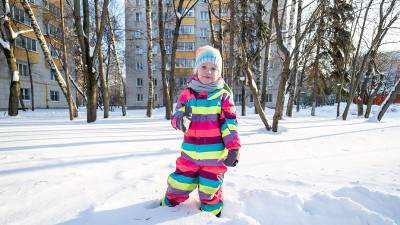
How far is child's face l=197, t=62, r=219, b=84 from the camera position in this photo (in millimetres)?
1617

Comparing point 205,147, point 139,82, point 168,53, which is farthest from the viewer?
point 139,82

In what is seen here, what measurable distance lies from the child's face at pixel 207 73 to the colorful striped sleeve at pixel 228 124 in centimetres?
19

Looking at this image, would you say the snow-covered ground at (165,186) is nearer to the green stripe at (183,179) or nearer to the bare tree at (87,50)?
the green stripe at (183,179)

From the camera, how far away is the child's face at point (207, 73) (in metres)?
1.62

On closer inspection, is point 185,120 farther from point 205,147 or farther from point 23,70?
point 23,70

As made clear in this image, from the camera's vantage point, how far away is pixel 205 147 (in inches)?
60.2

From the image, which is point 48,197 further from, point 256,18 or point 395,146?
point 256,18

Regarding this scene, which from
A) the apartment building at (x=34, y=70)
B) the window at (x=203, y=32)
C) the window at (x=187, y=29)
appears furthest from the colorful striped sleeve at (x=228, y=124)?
the window at (x=203, y=32)

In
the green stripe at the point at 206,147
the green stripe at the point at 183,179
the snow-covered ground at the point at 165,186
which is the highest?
the green stripe at the point at 206,147

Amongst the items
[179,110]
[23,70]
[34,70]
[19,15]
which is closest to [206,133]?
[179,110]

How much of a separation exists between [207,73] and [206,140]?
585mm

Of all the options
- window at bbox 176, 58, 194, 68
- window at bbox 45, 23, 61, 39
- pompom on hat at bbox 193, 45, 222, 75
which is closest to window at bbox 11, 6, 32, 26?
window at bbox 45, 23, 61, 39

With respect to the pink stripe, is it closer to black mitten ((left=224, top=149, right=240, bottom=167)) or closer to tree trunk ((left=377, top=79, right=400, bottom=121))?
black mitten ((left=224, top=149, right=240, bottom=167))

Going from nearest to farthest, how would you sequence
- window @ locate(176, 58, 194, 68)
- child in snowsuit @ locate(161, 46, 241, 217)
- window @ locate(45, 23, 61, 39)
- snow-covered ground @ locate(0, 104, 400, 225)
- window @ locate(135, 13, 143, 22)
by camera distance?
snow-covered ground @ locate(0, 104, 400, 225), child in snowsuit @ locate(161, 46, 241, 217), window @ locate(45, 23, 61, 39), window @ locate(176, 58, 194, 68), window @ locate(135, 13, 143, 22)
